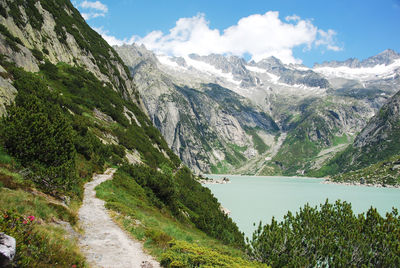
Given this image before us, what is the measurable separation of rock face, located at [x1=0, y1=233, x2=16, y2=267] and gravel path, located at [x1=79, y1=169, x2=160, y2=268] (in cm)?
444

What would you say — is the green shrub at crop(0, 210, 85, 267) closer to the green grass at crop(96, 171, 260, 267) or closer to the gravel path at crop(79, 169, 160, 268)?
the gravel path at crop(79, 169, 160, 268)

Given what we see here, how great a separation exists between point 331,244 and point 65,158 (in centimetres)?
2171

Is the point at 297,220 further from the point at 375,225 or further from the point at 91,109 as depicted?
the point at 91,109

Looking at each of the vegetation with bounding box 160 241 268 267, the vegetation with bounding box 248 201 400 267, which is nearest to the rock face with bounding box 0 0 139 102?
the vegetation with bounding box 160 241 268 267

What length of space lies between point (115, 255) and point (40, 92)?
1075 inches

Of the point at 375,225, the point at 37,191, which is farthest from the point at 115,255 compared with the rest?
the point at 375,225

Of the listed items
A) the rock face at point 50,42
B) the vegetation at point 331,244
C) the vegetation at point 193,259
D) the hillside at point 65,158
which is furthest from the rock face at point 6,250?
the rock face at point 50,42

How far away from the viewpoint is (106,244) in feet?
38.4

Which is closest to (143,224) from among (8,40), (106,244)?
(106,244)

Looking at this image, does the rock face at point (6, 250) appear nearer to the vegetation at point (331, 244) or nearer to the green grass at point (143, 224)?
the green grass at point (143, 224)

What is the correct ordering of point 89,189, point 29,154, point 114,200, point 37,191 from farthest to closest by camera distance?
1. point 89,189
2. point 114,200
3. point 29,154
4. point 37,191

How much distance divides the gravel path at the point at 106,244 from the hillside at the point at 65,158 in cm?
69

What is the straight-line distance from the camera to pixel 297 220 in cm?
2322

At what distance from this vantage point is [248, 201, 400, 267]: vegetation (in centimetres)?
1862
